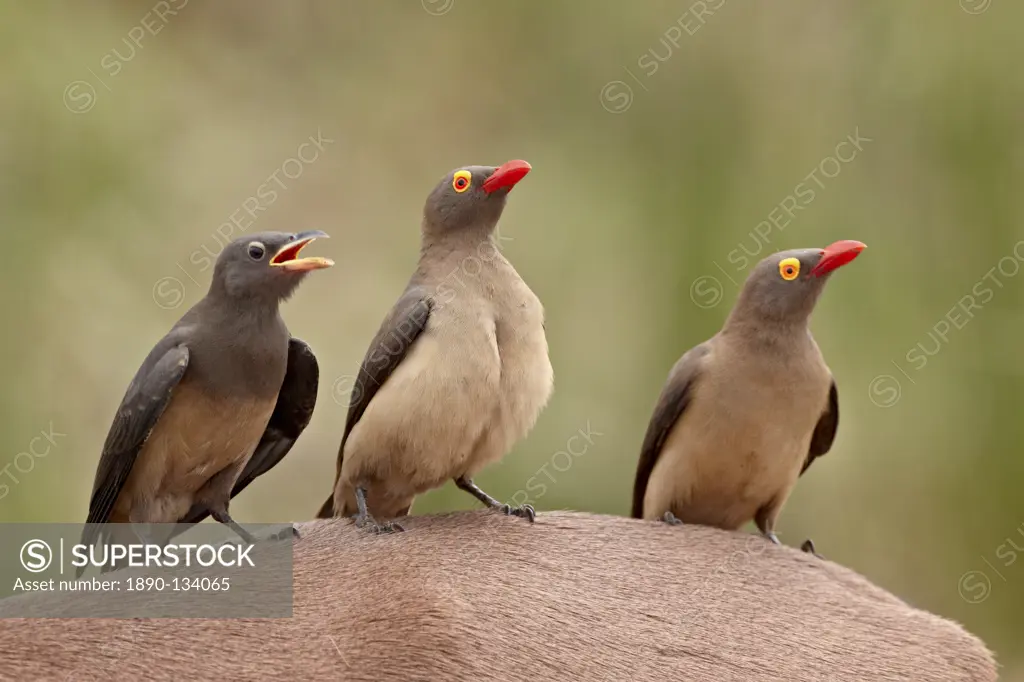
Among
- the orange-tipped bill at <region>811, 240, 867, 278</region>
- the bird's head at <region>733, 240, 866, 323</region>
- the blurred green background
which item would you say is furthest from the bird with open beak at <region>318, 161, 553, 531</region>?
the blurred green background

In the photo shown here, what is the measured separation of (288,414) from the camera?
2902 millimetres

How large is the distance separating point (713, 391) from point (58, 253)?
2.80 m

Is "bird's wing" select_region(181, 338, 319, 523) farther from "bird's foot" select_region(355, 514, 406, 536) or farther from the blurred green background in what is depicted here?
the blurred green background

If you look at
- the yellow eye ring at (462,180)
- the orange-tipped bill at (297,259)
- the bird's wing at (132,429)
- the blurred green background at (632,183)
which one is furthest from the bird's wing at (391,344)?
the blurred green background at (632,183)

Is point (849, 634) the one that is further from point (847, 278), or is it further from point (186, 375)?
point (847, 278)

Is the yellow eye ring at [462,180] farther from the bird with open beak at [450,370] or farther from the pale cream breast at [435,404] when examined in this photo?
the pale cream breast at [435,404]

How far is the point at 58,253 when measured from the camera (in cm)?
459

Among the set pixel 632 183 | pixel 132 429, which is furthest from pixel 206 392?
pixel 632 183

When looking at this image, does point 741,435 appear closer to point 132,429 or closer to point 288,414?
point 288,414

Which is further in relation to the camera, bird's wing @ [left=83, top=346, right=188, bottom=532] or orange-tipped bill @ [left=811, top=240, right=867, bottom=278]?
orange-tipped bill @ [left=811, top=240, right=867, bottom=278]

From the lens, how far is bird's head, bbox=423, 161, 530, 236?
2976 millimetres

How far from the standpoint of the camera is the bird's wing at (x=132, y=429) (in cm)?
252

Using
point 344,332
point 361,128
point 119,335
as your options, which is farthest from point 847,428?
point 119,335

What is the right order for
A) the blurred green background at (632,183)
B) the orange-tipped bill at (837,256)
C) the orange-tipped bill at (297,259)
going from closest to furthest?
the orange-tipped bill at (297,259) < the orange-tipped bill at (837,256) < the blurred green background at (632,183)
